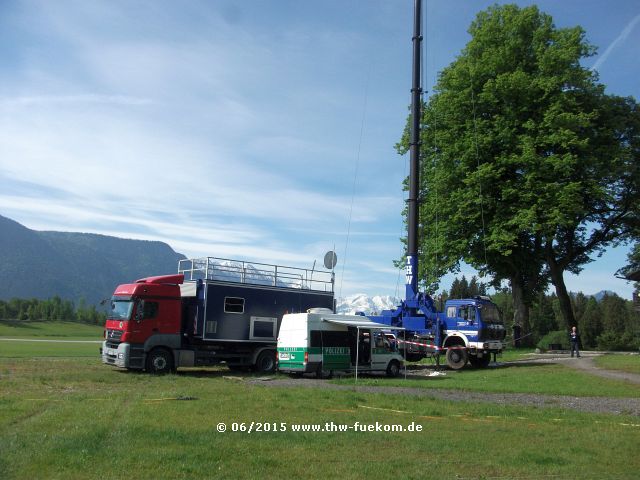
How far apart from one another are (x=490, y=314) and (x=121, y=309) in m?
16.7

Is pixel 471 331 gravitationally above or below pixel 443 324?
below

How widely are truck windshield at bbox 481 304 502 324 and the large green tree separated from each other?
269 inches

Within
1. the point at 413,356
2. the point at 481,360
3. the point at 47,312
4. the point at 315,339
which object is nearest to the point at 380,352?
the point at 315,339

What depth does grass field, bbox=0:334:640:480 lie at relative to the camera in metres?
7.39

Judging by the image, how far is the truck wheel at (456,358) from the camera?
89.7 ft

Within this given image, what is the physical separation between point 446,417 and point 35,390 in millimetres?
10549

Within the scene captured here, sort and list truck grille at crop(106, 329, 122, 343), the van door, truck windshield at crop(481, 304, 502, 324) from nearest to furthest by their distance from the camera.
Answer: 1. truck grille at crop(106, 329, 122, 343)
2. the van door
3. truck windshield at crop(481, 304, 502, 324)

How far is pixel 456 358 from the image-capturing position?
27.6m

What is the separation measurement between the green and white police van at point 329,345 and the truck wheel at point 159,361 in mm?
4159

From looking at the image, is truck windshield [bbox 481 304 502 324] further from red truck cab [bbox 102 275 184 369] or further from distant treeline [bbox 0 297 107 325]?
distant treeline [bbox 0 297 107 325]

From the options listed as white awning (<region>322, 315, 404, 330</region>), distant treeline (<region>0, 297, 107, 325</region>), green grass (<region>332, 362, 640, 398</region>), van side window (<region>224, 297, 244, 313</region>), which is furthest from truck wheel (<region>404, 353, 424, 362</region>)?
distant treeline (<region>0, 297, 107, 325</region>)

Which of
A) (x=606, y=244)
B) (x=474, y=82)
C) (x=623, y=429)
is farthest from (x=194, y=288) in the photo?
(x=606, y=244)

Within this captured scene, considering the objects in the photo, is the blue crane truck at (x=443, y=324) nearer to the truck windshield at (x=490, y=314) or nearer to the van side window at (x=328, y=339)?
the truck windshield at (x=490, y=314)

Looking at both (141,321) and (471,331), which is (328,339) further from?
(471,331)
